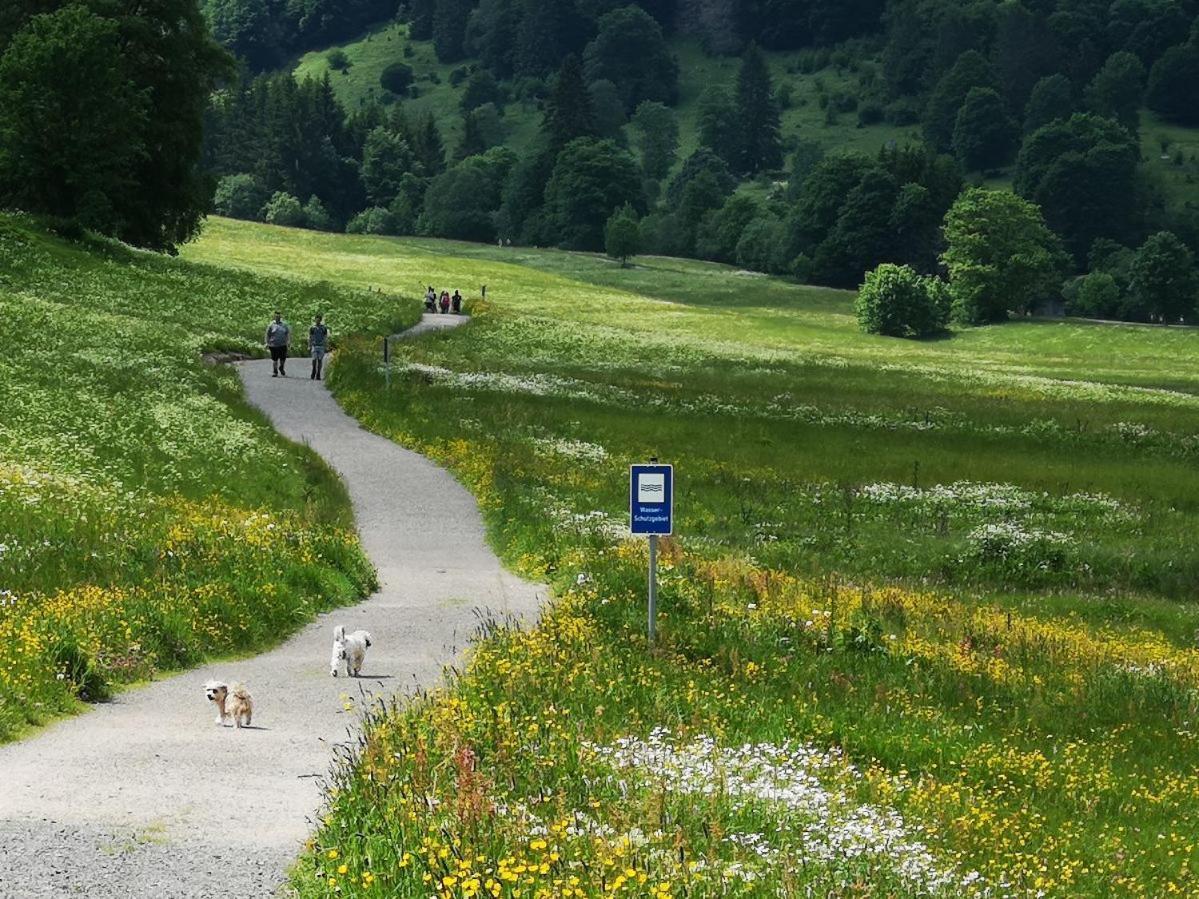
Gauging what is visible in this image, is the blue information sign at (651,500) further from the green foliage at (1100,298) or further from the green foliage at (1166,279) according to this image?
the green foliage at (1100,298)

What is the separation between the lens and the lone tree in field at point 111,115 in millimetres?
70688

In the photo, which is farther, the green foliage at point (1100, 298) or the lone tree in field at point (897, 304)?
the green foliage at point (1100, 298)

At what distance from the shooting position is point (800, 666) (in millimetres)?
17141

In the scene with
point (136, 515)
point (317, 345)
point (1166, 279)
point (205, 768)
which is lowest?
point (136, 515)

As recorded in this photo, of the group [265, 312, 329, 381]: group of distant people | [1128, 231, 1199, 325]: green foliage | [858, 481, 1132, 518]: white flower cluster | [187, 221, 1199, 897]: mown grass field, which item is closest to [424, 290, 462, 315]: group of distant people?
[187, 221, 1199, 897]: mown grass field

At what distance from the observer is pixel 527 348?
77.3 metres

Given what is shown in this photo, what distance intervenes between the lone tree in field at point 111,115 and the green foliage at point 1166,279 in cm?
10857

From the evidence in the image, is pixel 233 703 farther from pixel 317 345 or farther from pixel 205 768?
pixel 317 345

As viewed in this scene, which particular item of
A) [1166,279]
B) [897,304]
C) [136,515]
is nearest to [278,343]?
[136,515]

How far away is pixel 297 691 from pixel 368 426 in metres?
26.6

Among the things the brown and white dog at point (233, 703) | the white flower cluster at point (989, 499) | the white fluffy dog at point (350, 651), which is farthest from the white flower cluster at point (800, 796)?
the white flower cluster at point (989, 499)

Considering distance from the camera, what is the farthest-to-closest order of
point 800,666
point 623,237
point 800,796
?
point 623,237 < point 800,666 < point 800,796

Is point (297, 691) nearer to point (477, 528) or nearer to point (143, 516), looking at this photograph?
point (143, 516)

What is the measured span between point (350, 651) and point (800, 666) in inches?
194
